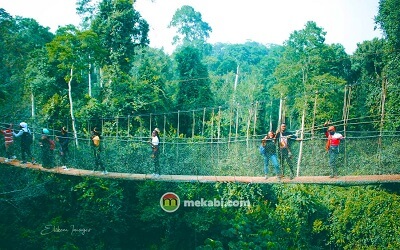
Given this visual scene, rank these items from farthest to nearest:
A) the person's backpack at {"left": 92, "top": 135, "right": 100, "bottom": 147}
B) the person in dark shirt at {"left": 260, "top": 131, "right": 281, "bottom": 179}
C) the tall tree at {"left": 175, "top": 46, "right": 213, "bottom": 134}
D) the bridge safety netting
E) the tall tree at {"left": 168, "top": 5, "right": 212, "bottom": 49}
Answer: the tall tree at {"left": 168, "top": 5, "right": 212, "bottom": 49} → the tall tree at {"left": 175, "top": 46, "right": 213, "bottom": 134} → the bridge safety netting → the person's backpack at {"left": 92, "top": 135, "right": 100, "bottom": 147} → the person in dark shirt at {"left": 260, "top": 131, "right": 281, "bottom": 179}

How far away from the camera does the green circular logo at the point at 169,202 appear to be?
Result: 30.8 ft

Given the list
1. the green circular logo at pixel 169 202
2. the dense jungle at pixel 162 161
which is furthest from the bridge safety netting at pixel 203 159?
the green circular logo at pixel 169 202

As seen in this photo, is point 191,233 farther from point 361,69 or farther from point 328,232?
point 361,69

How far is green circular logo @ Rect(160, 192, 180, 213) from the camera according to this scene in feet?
30.8

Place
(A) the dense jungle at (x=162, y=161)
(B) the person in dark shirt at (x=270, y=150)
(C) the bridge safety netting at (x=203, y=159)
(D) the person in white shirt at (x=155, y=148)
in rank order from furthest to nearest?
(A) the dense jungle at (x=162, y=161)
(C) the bridge safety netting at (x=203, y=159)
(D) the person in white shirt at (x=155, y=148)
(B) the person in dark shirt at (x=270, y=150)

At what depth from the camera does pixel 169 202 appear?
9.45 metres

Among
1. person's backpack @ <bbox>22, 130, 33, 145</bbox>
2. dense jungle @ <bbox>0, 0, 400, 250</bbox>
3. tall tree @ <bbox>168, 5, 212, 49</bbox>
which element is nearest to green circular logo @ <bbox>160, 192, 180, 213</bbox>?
dense jungle @ <bbox>0, 0, 400, 250</bbox>

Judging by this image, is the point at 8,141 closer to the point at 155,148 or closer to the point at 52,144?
the point at 52,144

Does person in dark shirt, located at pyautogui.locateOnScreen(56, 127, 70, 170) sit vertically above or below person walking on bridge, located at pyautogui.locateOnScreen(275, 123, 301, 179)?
below

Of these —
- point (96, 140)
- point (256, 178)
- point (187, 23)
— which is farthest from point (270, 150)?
point (187, 23)

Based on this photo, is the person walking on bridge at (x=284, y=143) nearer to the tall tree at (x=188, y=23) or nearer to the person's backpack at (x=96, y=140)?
the person's backpack at (x=96, y=140)

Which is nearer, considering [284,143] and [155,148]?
[284,143]

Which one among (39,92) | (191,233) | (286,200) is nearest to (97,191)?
(191,233)

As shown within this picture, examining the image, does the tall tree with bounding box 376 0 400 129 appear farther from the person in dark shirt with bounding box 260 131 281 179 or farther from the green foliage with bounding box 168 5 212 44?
the green foliage with bounding box 168 5 212 44
